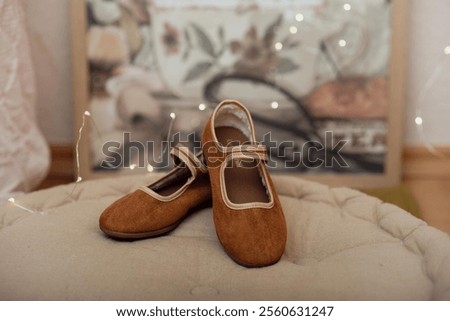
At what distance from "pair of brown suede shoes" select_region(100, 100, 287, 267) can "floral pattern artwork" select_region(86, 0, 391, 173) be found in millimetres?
397

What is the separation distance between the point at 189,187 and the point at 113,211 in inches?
5.1

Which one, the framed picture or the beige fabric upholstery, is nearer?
the beige fabric upholstery

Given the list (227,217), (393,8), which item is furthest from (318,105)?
(227,217)

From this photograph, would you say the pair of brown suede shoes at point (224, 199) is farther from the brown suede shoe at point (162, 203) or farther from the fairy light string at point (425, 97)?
the fairy light string at point (425, 97)

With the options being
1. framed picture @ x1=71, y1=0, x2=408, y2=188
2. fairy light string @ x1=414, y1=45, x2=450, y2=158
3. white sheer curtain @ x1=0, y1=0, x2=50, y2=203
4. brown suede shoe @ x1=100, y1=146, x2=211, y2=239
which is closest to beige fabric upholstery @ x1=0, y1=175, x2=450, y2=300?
brown suede shoe @ x1=100, y1=146, x2=211, y2=239

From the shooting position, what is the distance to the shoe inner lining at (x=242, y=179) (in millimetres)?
772

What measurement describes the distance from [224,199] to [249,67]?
23.3 inches

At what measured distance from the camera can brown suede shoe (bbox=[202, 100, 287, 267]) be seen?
66 centimetres

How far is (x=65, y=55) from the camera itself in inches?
50.4

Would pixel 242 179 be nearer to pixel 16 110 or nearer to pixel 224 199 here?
pixel 224 199

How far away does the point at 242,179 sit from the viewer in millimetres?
812

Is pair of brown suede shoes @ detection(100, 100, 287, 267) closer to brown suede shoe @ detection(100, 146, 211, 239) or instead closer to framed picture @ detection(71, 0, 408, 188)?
brown suede shoe @ detection(100, 146, 211, 239)
